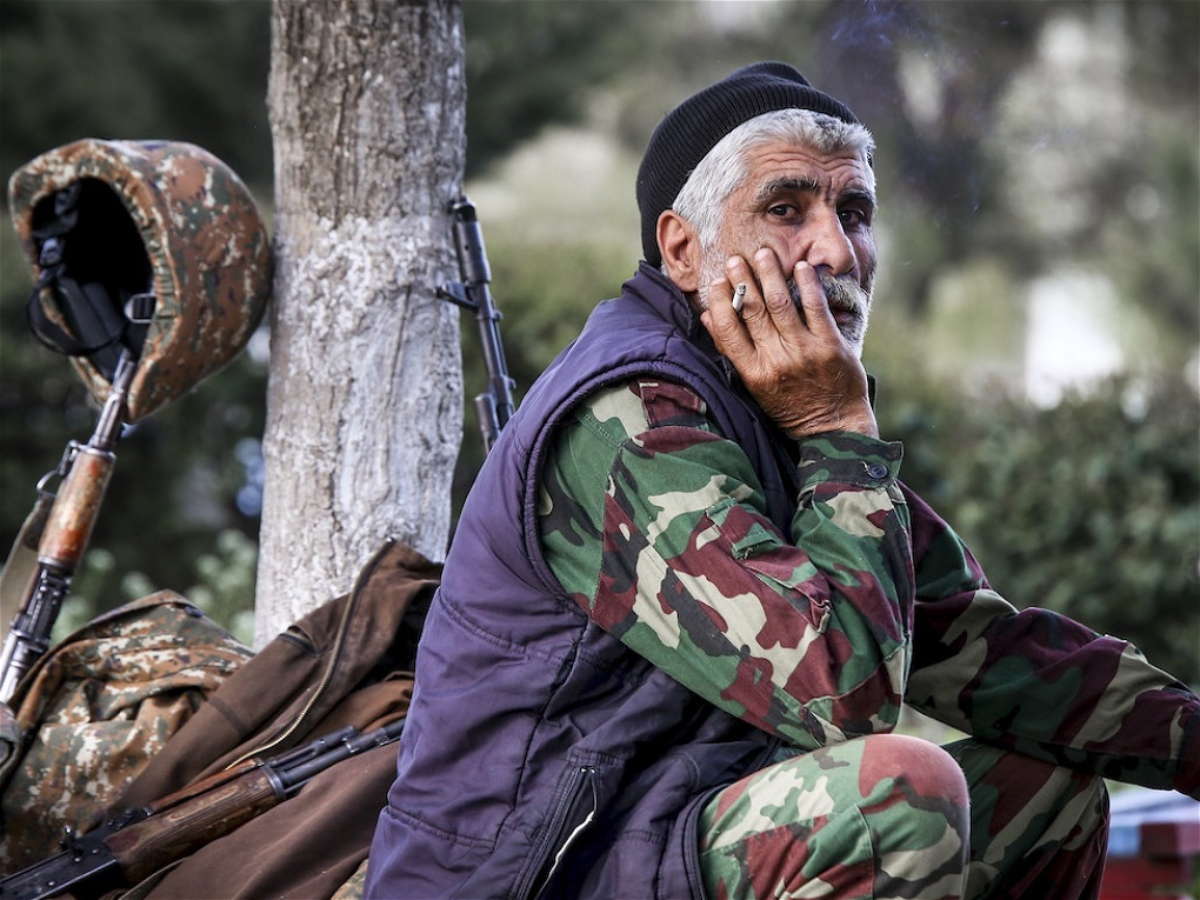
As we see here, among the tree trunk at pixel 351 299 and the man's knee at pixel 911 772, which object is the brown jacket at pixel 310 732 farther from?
the man's knee at pixel 911 772

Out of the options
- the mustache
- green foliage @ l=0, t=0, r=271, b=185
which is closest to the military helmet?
the mustache

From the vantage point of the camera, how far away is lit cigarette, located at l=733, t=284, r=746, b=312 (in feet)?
8.48

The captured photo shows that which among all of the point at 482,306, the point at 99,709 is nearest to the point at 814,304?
the point at 482,306

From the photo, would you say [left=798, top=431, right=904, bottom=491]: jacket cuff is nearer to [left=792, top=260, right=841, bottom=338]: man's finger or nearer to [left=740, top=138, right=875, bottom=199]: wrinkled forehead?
[left=792, top=260, right=841, bottom=338]: man's finger

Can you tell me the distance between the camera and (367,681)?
3.26 metres

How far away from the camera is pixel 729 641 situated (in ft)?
7.55

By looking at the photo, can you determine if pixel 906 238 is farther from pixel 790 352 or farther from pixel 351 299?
pixel 790 352

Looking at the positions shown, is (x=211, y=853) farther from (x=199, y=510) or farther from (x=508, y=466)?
(x=199, y=510)

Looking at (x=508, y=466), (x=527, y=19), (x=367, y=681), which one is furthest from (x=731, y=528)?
(x=527, y=19)

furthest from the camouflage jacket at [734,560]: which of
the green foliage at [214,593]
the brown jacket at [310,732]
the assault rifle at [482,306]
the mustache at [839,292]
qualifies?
the green foliage at [214,593]

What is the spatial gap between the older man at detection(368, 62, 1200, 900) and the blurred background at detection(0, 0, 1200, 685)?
1388 mm

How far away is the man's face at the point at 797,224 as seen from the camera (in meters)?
2.69

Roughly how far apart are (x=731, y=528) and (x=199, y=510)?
594cm

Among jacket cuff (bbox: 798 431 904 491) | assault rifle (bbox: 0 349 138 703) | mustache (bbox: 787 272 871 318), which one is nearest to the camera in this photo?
jacket cuff (bbox: 798 431 904 491)
